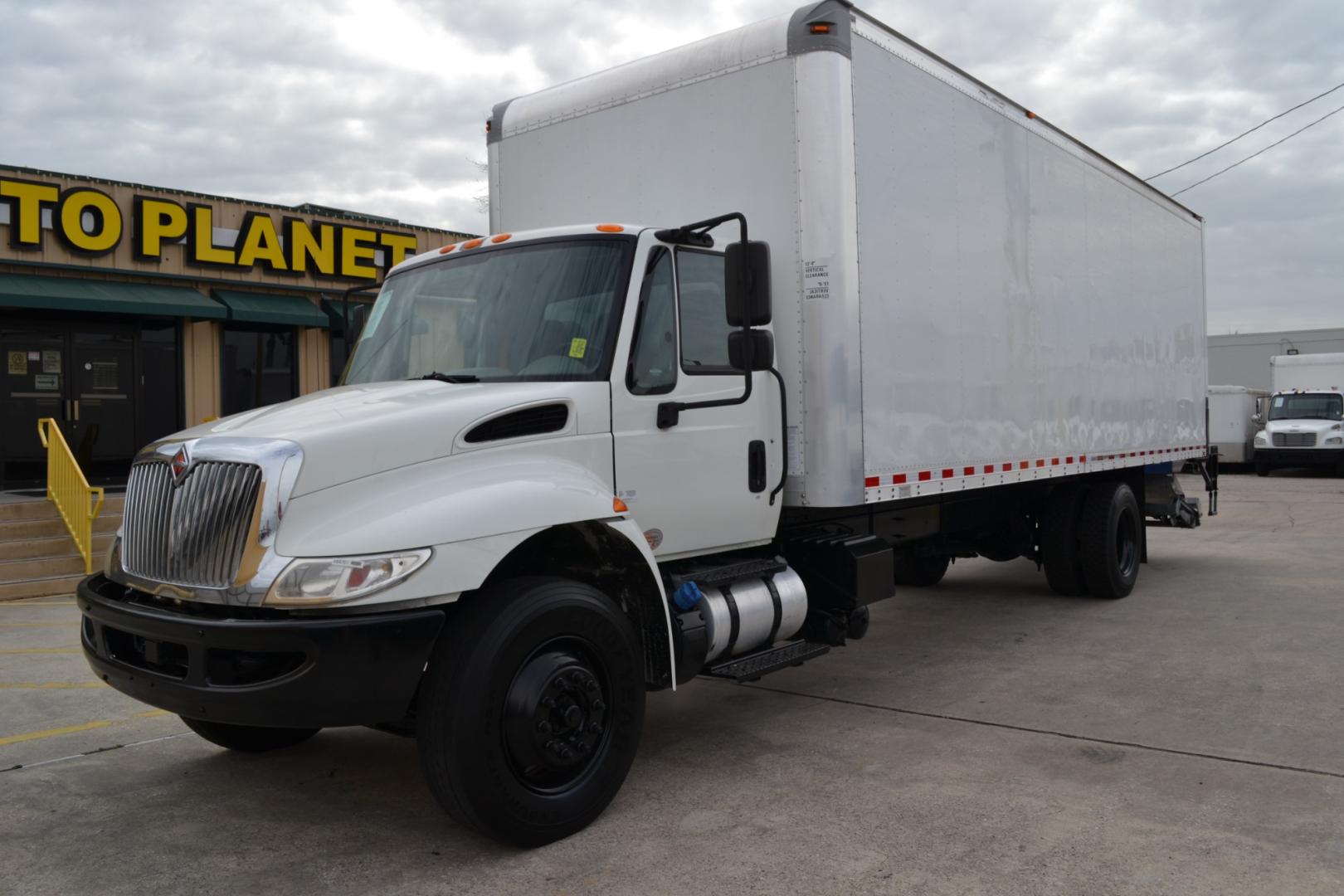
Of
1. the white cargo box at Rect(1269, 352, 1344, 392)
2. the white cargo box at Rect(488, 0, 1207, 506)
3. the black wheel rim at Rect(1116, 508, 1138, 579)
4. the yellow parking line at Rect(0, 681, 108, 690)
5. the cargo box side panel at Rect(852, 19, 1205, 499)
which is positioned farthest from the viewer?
the white cargo box at Rect(1269, 352, 1344, 392)

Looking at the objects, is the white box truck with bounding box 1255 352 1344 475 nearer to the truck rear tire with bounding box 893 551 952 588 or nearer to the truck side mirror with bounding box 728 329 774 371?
the truck rear tire with bounding box 893 551 952 588

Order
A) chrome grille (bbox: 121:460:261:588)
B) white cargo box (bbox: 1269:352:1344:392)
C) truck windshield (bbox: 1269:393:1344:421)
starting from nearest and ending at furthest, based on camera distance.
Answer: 1. chrome grille (bbox: 121:460:261:588)
2. truck windshield (bbox: 1269:393:1344:421)
3. white cargo box (bbox: 1269:352:1344:392)

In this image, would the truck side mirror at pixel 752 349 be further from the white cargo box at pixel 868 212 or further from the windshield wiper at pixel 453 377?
the windshield wiper at pixel 453 377

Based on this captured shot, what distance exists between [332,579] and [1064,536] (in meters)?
7.42

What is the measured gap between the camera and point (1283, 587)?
1007 cm

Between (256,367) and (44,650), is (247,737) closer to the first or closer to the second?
(44,650)

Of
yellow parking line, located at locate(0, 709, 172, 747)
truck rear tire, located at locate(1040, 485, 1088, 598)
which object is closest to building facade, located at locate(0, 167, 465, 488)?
yellow parking line, located at locate(0, 709, 172, 747)

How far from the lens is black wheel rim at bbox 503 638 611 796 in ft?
13.1

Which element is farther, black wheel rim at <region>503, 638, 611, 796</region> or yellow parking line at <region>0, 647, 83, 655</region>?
yellow parking line at <region>0, 647, 83, 655</region>

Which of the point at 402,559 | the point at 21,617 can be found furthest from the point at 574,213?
the point at 21,617

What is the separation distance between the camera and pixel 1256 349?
141 feet

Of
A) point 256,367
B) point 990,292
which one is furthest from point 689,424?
point 256,367

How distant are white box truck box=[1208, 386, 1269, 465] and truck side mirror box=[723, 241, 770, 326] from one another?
2970 centimetres

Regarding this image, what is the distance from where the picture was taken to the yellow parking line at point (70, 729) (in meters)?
5.73
